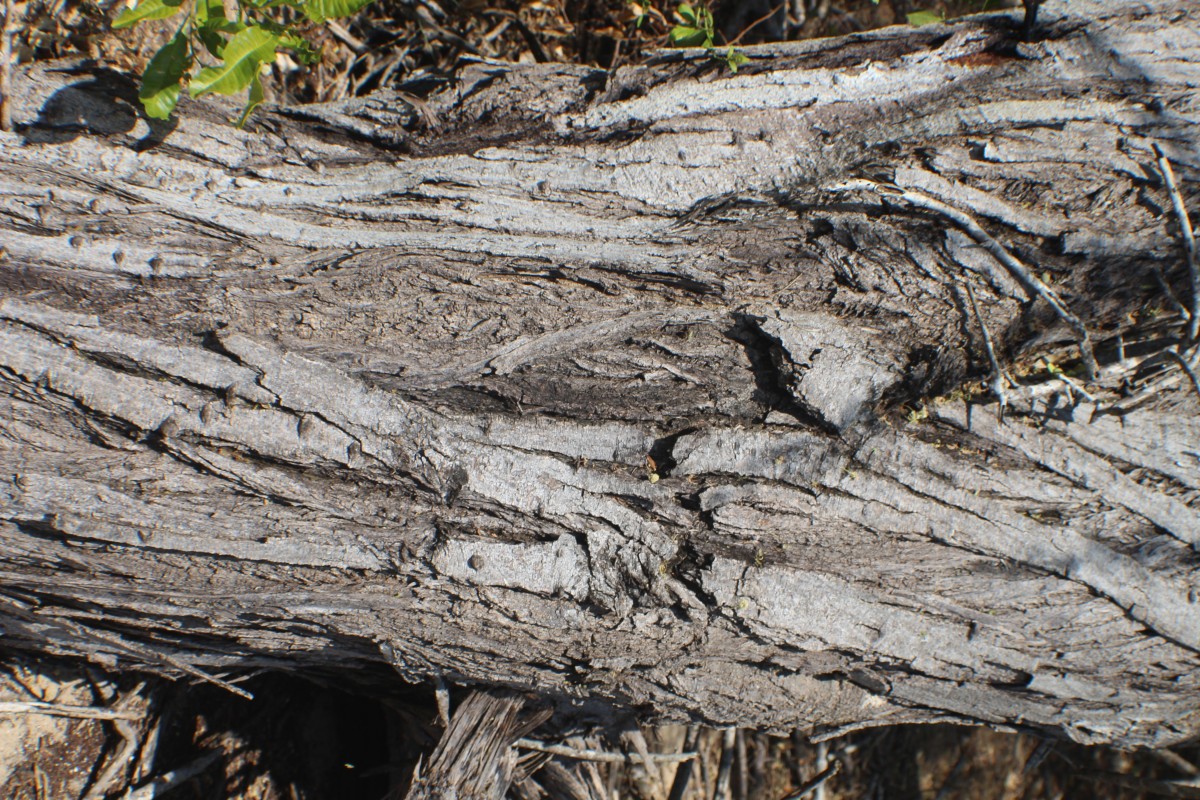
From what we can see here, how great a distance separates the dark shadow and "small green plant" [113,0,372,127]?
99 millimetres

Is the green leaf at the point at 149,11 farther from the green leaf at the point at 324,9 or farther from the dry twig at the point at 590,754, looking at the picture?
the dry twig at the point at 590,754

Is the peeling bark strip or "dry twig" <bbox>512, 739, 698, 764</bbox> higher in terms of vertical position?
the peeling bark strip

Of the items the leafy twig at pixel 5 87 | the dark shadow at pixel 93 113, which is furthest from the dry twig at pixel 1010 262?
the leafy twig at pixel 5 87

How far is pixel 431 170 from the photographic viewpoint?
190 centimetres

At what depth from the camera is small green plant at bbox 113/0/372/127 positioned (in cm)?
172

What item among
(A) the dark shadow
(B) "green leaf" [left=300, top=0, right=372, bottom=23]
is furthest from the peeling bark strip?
(B) "green leaf" [left=300, top=0, right=372, bottom=23]

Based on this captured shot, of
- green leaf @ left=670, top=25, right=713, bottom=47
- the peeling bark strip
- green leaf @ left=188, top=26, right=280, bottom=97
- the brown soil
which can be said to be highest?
green leaf @ left=670, top=25, right=713, bottom=47

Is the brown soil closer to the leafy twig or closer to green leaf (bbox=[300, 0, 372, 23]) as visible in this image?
the leafy twig

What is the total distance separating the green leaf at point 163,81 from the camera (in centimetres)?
171

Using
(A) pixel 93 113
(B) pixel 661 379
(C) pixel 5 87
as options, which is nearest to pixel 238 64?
(A) pixel 93 113

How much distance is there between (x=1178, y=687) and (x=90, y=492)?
2675 millimetres

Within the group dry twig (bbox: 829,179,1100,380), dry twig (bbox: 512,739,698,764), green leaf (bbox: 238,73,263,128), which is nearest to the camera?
dry twig (bbox: 829,179,1100,380)

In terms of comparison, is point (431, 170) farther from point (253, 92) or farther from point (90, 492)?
point (90, 492)

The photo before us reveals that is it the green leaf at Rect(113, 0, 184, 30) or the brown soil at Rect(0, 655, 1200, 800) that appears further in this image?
the brown soil at Rect(0, 655, 1200, 800)
